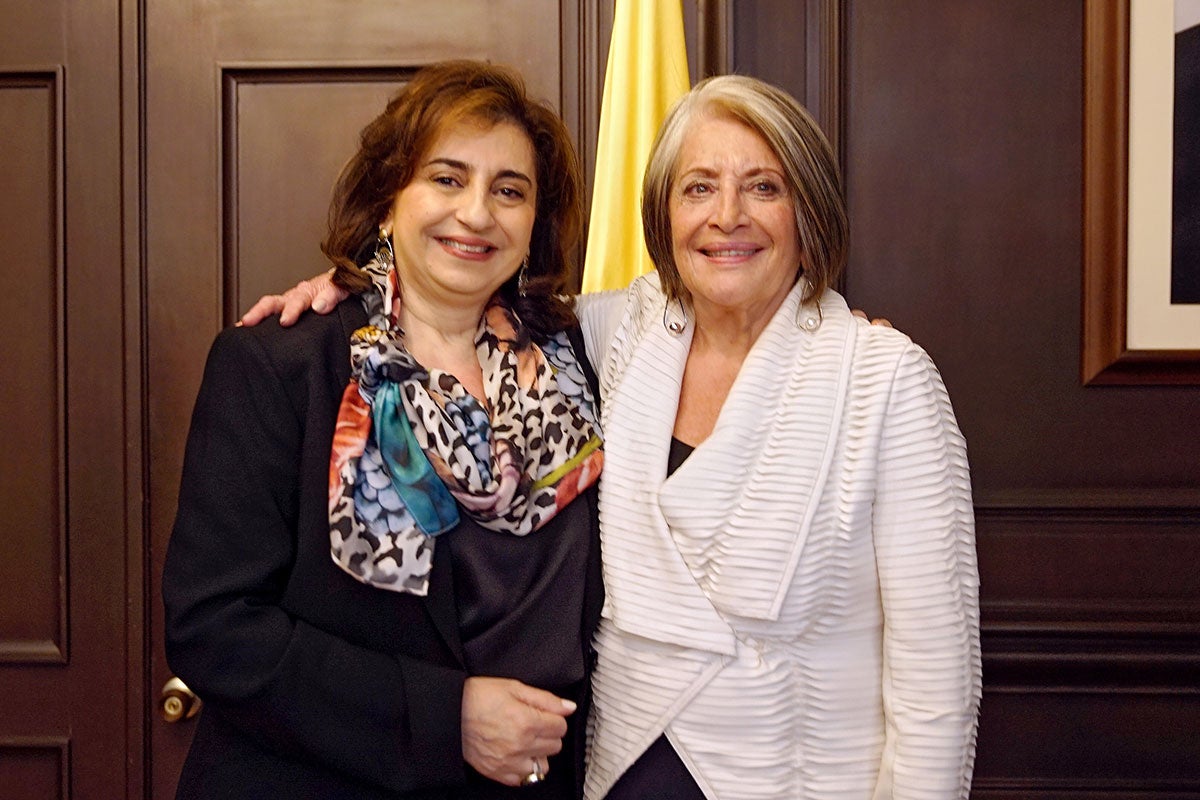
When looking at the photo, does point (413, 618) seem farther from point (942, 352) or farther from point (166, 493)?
point (942, 352)

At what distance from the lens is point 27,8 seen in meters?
2.02

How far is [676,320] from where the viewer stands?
1578mm

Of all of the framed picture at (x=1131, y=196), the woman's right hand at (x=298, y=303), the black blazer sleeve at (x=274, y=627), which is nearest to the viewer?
the black blazer sleeve at (x=274, y=627)

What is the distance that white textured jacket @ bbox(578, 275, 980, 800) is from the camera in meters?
1.35

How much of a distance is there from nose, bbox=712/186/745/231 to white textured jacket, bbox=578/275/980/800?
0.17 m

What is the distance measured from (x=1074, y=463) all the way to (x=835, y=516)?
0.88m

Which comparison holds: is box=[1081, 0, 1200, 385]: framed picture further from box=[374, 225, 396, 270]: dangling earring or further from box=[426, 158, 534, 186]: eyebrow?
box=[374, 225, 396, 270]: dangling earring

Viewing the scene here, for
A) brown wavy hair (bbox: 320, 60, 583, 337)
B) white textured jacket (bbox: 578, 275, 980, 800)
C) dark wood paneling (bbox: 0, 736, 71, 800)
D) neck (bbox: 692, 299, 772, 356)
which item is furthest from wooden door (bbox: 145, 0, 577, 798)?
white textured jacket (bbox: 578, 275, 980, 800)

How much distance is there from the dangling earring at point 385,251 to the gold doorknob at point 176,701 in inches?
39.3

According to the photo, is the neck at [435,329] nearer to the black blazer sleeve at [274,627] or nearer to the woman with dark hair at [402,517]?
the woman with dark hair at [402,517]

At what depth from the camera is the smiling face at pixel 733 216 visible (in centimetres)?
146

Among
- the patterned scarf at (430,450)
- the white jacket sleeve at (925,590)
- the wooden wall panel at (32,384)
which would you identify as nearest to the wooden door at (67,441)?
the wooden wall panel at (32,384)

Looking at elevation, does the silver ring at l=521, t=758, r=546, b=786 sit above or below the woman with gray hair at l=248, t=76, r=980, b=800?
below

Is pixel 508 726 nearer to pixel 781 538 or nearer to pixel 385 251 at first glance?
pixel 781 538
